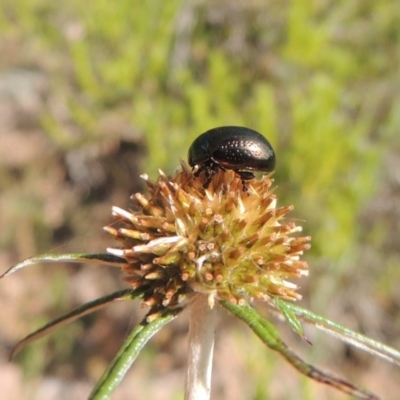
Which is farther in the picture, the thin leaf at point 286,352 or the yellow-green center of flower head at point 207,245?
the yellow-green center of flower head at point 207,245

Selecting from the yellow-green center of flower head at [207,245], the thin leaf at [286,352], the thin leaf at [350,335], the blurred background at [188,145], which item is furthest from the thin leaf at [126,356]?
the blurred background at [188,145]

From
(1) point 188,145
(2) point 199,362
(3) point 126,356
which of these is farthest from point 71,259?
(1) point 188,145

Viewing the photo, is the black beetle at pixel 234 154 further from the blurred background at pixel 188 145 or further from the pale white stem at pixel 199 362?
the blurred background at pixel 188 145

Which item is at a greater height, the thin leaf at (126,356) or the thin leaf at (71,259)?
the thin leaf at (71,259)

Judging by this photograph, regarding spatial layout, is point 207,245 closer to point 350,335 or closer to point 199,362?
point 199,362

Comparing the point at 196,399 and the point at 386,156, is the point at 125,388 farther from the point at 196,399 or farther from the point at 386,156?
the point at 196,399

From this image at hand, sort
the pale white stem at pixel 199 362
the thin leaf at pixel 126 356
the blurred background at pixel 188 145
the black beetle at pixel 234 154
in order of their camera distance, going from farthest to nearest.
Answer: the blurred background at pixel 188 145 → the black beetle at pixel 234 154 → the pale white stem at pixel 199 362 → the thin leaf at pixel 126 356

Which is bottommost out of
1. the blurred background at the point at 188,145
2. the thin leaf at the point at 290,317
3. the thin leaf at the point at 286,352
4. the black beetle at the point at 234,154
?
the thin leaf at the point at 286,352
